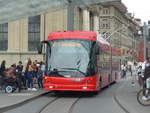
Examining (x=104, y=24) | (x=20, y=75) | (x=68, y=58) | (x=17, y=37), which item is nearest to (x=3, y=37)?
(x=17, y=37)

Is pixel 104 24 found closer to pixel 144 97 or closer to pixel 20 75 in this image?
pixel 20 75

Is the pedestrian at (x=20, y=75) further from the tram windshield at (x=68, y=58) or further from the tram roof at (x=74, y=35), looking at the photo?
the tram roof at (x=74, y=35)

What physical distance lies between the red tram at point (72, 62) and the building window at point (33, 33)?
1656 inches

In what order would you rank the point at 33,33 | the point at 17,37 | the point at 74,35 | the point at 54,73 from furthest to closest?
the point at 33,33 → the point at 17,37 → the point at 74,35 → the point at 54,73

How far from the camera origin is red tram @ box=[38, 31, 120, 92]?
2125 centimetres

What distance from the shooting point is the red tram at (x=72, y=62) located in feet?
69.7

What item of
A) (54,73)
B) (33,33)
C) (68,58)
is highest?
(33,33)

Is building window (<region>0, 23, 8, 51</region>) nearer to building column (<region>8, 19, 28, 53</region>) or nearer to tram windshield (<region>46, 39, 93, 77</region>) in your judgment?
building column (<region>8, 19, 28, 53</region>)

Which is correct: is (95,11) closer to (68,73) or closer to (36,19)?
(36,19)

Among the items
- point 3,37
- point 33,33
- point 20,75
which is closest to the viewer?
point 20,75

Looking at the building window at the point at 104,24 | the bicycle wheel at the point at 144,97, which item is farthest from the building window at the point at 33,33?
the building window at the point at 104,24

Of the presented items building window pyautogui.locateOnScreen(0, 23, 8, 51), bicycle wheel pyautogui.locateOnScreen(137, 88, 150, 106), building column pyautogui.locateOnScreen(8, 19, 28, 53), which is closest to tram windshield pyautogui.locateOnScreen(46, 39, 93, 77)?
bicycle wheel pyautogui.locateOnScreen(137, 88, 150, 106)

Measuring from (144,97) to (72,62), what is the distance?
556cm

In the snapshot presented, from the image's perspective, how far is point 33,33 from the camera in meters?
64.6
